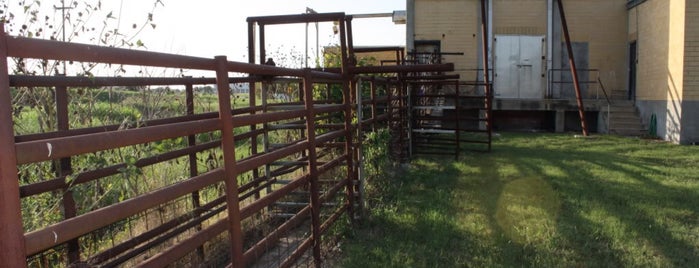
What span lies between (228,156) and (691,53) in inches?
541

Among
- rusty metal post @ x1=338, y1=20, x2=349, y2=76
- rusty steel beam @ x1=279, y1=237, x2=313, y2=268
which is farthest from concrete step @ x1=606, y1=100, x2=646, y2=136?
rusty steel beam @ x1=279, y1=237, x2=313, y2=268

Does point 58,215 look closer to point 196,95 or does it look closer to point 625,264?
point 196,95

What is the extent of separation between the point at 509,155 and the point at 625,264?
20.8ft

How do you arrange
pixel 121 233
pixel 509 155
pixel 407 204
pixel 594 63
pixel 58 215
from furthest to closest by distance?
pixel 594 63 < pixel 509 155 < pixel 407 204 < pixel 121 233 < pixel 58 215

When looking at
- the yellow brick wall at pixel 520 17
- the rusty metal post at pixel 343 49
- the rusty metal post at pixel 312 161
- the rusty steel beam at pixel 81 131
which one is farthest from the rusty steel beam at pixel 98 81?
the yellow brick wall at pixel 520 17

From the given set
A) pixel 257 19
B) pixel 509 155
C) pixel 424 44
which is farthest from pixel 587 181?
pixel 424 44

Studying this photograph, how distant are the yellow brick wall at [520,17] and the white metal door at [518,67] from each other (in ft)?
0.76

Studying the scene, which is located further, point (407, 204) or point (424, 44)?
point (424, 44)

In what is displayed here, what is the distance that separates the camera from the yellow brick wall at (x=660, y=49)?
1330 centimetres

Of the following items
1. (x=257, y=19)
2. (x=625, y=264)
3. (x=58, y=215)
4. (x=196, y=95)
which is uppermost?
(x=257, y=19)

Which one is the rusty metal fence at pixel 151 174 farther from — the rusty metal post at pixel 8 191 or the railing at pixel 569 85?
the railing at pixel 569 85

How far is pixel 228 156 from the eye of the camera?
8.66 ft

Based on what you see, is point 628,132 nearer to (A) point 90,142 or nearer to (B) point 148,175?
(B) point 148,175

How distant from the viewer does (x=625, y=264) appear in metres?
4.30
